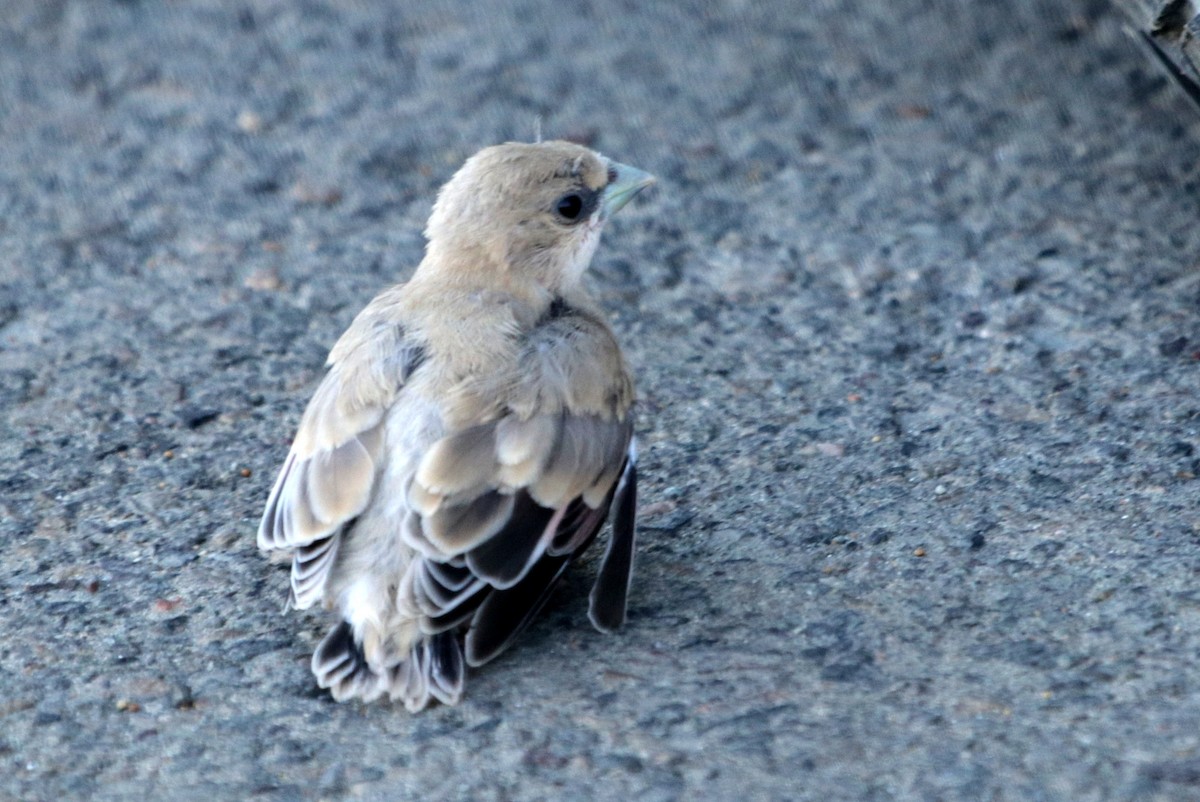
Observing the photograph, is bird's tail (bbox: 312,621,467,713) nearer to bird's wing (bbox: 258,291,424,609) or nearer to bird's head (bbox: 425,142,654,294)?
bird's wing (bbox: 258,291,424,609)

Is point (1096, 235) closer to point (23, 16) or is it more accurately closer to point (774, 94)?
point (774, 94)

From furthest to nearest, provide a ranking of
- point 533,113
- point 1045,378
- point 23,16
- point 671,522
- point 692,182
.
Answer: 1. point 23,16
2. point 533,113
3. point 692,182
4. point 1045,378
5. point 671,522

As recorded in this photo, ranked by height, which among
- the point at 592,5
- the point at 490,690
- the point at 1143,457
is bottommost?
the point at 490,690

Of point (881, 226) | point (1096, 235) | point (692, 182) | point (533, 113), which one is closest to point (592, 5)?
point (533, 113)

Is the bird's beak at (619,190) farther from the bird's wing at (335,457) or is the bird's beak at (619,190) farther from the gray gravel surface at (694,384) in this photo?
the bird's wing at (335,457)

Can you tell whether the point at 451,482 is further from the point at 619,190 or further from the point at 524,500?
the point at 619,190

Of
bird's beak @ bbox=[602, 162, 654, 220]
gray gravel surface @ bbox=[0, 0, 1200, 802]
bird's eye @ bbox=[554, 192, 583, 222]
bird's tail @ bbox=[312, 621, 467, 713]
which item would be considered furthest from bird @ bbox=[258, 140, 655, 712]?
bird's beak @ bbox=[602, 162, 654, 220]
